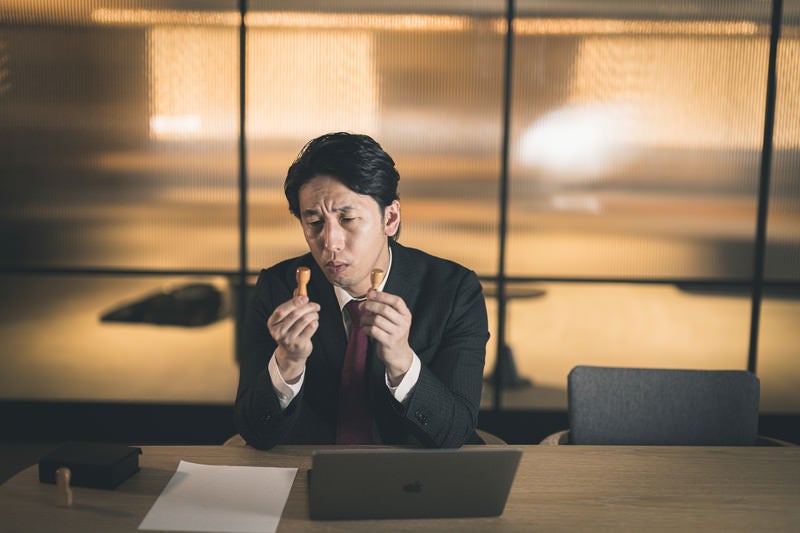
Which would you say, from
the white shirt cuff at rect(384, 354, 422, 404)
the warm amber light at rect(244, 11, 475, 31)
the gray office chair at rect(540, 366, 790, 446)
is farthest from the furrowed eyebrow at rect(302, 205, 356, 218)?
the warm amber light at rect(244, 11, 475, 31)

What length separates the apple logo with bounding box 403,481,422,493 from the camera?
4.61 ft

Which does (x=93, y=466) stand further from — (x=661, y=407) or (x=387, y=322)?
(x=661, y=407)

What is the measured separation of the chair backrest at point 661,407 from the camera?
2.19 metres

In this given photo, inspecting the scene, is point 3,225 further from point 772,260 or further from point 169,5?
point 772,260

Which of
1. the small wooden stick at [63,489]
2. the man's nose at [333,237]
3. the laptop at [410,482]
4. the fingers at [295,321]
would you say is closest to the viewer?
the laptop at [410,482]

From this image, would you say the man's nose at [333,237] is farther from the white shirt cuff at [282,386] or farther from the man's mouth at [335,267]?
the white shirt cuff at [282,386]

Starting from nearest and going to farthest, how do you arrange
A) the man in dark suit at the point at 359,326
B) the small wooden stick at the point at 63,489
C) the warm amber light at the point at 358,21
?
the small wooden stick at the point at 63,489 < the man in dark suit at the point at 359,326 < the warm amber light at the point at 358,21

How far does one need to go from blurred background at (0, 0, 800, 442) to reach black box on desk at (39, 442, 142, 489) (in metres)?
2.26

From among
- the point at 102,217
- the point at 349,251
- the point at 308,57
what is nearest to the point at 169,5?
the point at 308,57

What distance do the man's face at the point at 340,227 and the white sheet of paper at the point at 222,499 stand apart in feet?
1.73

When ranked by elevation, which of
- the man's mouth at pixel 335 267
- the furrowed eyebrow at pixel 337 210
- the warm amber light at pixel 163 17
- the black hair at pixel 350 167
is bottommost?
the man's mouth at pixel 335 267

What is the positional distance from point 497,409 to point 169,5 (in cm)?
256

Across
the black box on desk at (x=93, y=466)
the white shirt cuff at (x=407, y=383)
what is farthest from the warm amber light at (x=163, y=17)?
the black box on desk at (x=93, y=466)

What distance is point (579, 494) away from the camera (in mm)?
1599
